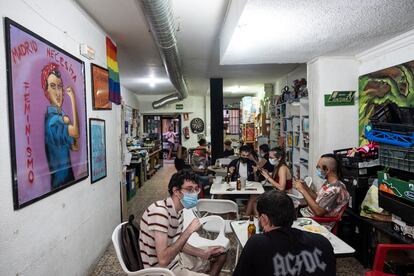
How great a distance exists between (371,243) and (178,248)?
8.45 ft

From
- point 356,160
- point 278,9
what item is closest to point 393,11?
point 278,9

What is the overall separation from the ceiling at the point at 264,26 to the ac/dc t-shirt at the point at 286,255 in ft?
6.52

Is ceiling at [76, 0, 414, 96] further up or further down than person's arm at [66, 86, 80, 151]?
further up

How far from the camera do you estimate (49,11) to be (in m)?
2.66

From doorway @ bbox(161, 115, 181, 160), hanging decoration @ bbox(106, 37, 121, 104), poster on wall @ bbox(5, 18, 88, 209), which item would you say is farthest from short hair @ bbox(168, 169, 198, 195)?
doorway @ bbox(161, 115, 181, 160)

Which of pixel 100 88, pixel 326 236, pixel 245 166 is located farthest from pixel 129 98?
pixel 326 236

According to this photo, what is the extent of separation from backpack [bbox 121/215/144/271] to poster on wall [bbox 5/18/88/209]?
0.76 metres

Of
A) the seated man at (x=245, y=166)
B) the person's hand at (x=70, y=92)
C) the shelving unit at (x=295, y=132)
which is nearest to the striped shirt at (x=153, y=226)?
the person's hand at (x=70, y=92)

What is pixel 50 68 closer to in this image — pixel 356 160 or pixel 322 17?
pixel 322 17

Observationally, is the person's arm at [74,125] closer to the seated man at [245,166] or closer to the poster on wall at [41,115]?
the poster on wall at [41,115]

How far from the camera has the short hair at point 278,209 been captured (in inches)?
65.1

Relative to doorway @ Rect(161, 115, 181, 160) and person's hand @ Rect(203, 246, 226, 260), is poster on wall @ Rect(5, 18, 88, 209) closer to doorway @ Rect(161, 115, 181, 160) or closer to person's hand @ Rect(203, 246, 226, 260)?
person's hand @ Rect(203, 246, 226, 260)

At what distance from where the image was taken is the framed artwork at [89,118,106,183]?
12.0ft

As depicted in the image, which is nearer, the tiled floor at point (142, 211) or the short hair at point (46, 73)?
the short hair at point (46, 73)
